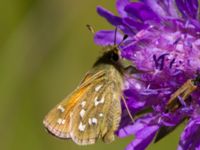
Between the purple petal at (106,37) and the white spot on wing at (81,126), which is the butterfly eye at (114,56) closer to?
the purple petal at (106,37)

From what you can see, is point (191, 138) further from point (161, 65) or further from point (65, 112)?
point (65, 112)

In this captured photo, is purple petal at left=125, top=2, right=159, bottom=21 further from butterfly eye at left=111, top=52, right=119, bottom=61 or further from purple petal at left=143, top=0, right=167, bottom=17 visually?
butterfly eye at left=111, top=52, right=119, bottom=61

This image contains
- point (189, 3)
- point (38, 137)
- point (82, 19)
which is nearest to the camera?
point (189, 3)

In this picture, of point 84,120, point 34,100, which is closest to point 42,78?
point 34,100

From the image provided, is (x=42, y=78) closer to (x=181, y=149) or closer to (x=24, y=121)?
(x=24, y=121)

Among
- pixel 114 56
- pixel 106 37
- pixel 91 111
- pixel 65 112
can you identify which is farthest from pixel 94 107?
pixel 106 37

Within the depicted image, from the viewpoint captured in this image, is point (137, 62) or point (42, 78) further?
point (42, 78)
